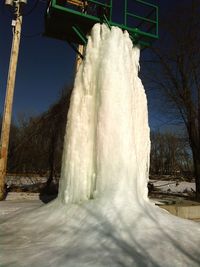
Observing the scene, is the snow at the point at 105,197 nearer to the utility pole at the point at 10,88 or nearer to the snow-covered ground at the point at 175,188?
the utility pole at the point at 10,88

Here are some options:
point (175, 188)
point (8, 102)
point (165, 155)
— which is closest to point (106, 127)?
point (8, 102)

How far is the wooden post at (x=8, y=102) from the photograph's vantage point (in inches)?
522

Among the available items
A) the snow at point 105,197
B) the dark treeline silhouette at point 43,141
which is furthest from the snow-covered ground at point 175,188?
the snow at point 105,197

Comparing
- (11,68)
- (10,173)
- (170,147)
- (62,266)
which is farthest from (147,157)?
(170,147)

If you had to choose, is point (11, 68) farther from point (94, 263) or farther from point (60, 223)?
point (94, 263)

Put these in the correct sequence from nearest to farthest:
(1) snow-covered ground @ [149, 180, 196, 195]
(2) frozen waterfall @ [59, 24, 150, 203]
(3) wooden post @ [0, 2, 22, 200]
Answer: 1. (2) frozen waterfall @ [59, 24, 150, 203]
2. (3) wooden post @ [0, 2, 22, 200]
3. (1) snow-covered ground @ [149, 180, 196, 195]

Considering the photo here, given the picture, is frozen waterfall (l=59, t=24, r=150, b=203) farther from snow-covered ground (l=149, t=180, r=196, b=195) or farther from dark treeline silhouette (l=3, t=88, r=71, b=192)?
snow-covered ground (l=149, t=180, r=196, b=195)

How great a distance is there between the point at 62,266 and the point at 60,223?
2428 mm

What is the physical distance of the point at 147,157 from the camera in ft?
29.8

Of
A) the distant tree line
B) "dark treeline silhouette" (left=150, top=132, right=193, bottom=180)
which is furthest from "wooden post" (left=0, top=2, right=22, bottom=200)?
"dark treeline silhouette" (left=150, top=132, right=193, bottom=180)

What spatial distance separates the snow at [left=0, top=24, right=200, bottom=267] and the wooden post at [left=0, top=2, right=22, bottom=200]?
17.6 feet

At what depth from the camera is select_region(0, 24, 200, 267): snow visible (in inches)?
198

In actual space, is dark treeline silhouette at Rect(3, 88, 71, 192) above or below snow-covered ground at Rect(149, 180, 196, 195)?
above

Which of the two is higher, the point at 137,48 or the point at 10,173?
the point at 137,48
